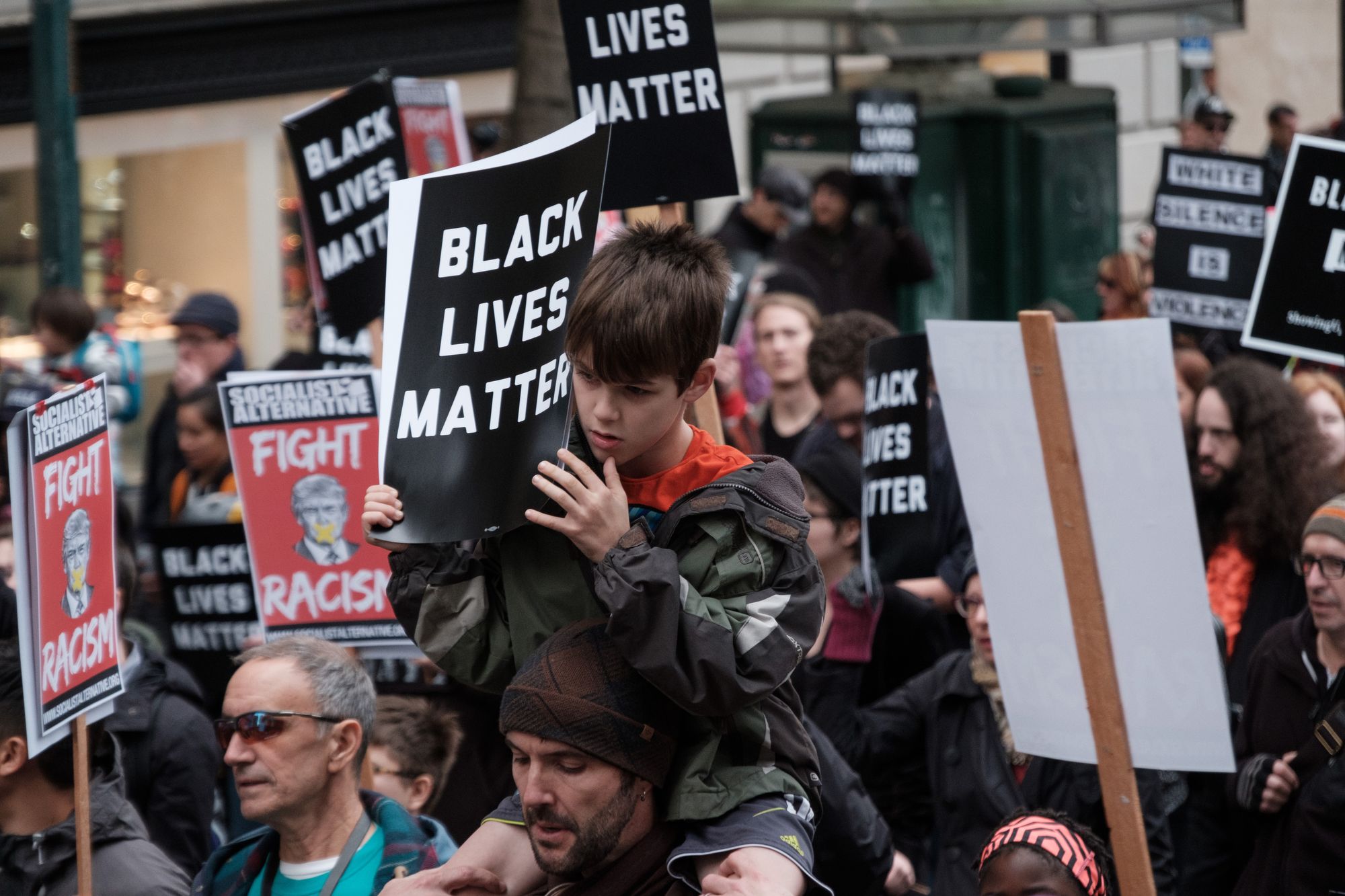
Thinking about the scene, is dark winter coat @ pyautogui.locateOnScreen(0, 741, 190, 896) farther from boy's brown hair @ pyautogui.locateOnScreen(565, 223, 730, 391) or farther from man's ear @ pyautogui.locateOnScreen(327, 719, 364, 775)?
boy's brown hair @ pyautogui.locateOnScreen(565, 223, 730, 391)

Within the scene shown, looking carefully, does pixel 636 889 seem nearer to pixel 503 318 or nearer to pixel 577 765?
pixel 577 765

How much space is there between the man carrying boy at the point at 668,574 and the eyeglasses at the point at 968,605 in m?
2.18

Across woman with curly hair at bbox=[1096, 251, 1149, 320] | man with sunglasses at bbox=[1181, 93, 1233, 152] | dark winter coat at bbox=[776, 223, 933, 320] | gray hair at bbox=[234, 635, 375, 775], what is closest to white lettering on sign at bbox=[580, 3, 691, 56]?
gray hair at bbox=[234, 635, 375, 775]

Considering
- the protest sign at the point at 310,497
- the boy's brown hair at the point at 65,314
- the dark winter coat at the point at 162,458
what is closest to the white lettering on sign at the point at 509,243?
the protest sign at the point at 310,497

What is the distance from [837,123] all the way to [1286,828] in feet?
29.6

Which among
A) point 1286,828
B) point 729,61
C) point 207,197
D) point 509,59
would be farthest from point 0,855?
point 729,61

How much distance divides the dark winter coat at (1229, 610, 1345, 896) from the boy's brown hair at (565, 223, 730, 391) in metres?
2.55

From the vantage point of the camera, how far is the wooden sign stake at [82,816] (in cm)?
406

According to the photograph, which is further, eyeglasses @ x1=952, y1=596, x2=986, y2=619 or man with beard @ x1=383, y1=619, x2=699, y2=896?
eyeglasses @ x1=952, y1=596, x2=986, y2=619

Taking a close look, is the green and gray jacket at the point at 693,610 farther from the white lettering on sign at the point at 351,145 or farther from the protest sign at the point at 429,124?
the protest sign at the point at 429,124

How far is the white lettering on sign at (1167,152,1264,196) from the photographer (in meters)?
8.88

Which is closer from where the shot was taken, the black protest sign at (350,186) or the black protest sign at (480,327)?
the black protest sign at (480,327)

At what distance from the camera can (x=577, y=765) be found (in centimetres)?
318

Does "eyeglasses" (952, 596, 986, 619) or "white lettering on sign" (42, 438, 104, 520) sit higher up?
"white lettering on sign" (42, 438, 104, 520)
